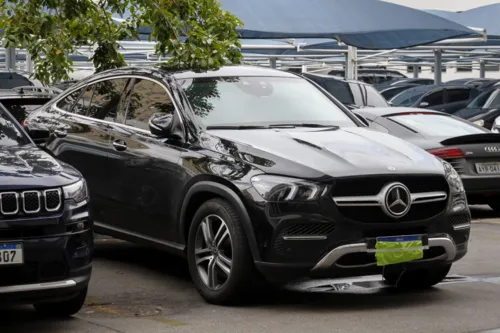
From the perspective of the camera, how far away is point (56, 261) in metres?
6.71

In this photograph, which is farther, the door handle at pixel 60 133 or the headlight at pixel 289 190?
the door handle at pixel 60 133

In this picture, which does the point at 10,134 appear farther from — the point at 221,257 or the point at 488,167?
the point at 488,167

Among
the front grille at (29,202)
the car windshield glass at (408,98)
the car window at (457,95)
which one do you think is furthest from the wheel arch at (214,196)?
the car windshield glass at (408,98)

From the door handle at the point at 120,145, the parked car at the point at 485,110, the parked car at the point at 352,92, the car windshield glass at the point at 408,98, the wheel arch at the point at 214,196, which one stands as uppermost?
the door handle at the point at 120,145

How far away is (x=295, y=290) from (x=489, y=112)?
1556 cm

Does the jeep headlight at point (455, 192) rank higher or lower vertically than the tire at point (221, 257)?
higher

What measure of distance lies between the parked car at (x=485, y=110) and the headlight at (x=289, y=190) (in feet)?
51.8

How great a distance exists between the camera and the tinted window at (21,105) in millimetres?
12164

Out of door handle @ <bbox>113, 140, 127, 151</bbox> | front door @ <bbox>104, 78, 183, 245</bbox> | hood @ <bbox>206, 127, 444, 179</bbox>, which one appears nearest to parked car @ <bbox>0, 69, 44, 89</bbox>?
front door @ <bbox>104, 78, 183, 245</bbox>

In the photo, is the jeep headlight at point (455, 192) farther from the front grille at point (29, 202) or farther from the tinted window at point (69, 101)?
the tinted window at point (69, 101)

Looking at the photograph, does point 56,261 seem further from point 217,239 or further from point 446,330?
point 446,330

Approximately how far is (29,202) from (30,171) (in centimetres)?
31

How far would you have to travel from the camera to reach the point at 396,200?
25.1 feet

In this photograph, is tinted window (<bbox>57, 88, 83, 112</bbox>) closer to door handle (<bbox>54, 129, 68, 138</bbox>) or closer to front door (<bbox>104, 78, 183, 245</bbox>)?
door handle (<bbox>54, 129, 68, 138</bbox>)
